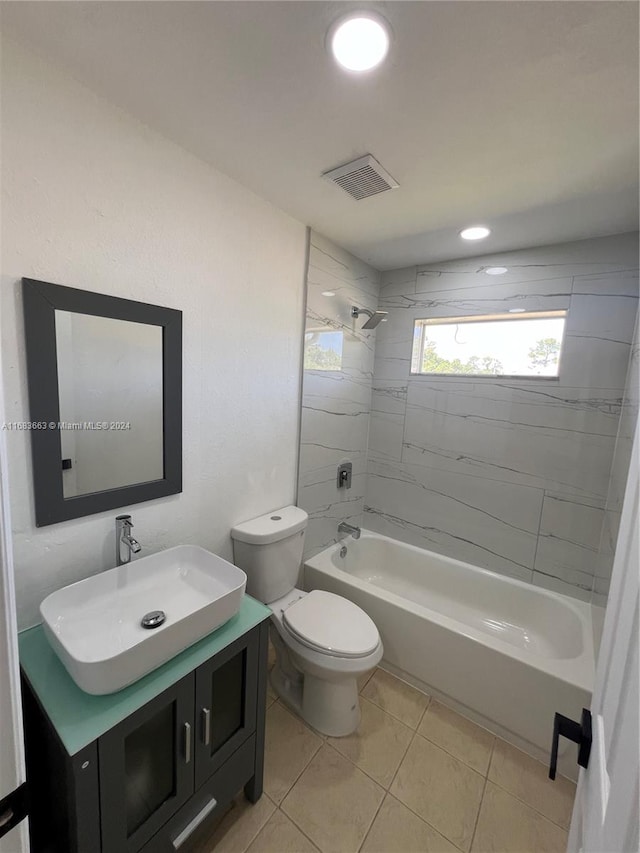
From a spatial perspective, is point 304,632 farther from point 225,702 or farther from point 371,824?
point 371,824

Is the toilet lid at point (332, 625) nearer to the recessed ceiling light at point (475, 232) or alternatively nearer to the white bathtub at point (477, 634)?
the white bathtub at point (477, 634)

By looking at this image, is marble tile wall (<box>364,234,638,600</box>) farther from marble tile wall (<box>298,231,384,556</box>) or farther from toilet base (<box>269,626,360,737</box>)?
toilet base (<box>269,626,360,737</box>)

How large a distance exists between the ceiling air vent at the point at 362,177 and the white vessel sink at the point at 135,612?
164 centimetres

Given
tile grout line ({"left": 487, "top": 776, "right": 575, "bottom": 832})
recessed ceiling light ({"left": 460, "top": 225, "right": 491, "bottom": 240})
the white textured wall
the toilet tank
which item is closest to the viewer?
the white textured wall

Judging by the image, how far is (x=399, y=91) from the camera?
1.05m

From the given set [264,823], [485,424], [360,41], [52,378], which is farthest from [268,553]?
[360,41]

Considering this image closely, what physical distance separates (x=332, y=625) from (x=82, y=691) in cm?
104

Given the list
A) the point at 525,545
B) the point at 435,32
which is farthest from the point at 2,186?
the point at 525,545

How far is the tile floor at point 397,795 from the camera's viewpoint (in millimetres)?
1274

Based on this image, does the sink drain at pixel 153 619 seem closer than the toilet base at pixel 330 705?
Yes

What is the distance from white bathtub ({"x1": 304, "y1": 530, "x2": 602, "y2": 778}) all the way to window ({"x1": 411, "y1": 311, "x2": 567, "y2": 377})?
136cm

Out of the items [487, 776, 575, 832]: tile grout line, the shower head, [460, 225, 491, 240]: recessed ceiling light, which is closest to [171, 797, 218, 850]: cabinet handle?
[487, 776, 575, 832]: tile grout line

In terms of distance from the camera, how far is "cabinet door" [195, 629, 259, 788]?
113cm

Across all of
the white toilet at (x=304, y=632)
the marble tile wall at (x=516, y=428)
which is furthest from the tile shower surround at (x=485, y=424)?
the white toilet at (x=304, y=632)
